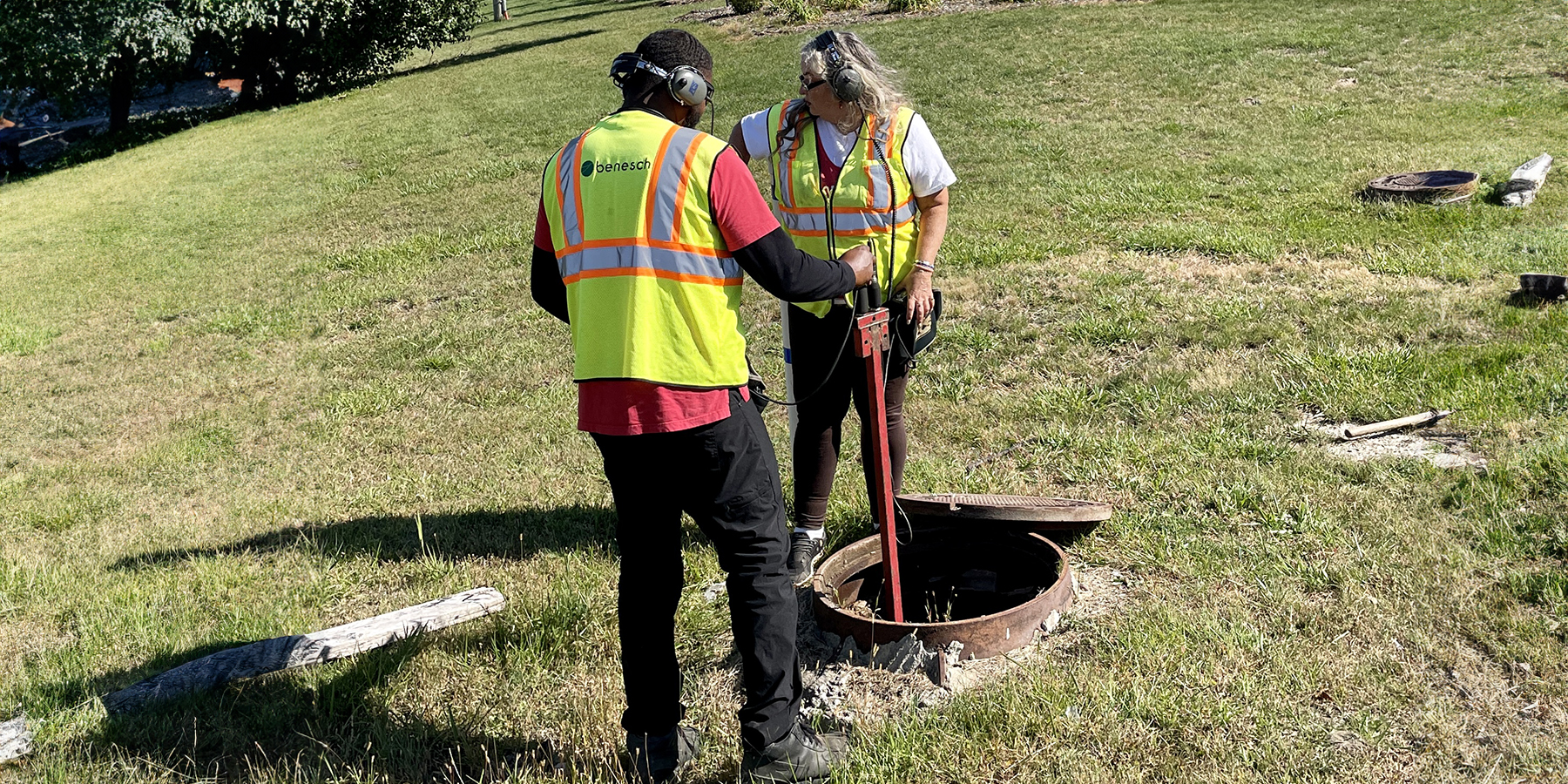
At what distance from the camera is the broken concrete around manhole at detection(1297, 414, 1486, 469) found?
557cm

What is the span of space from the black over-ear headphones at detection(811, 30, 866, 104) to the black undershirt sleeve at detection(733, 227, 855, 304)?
1076 mm

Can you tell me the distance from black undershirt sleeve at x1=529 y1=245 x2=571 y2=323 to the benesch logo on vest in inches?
17.5

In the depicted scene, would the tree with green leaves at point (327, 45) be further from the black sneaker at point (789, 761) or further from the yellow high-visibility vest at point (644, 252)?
the black sneaker at point (789, 761)

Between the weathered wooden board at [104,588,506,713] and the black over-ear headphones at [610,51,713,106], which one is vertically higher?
the black over-ear headphones at [610,51,713,106]

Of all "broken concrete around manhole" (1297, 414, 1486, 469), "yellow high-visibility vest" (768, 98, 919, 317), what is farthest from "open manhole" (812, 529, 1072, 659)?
"broken concrete around manhole" (1297, 414, 1486, 469)

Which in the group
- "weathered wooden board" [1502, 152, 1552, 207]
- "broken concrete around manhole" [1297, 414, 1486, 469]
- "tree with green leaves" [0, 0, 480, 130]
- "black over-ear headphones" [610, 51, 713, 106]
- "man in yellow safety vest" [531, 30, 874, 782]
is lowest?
"broken concrete around manhole" [1297, 414, 1486, 469]

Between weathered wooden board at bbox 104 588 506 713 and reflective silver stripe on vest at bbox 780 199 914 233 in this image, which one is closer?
weathered wooden board at bbox 104 588 506 713

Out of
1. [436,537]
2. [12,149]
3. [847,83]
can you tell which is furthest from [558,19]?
[847,83]

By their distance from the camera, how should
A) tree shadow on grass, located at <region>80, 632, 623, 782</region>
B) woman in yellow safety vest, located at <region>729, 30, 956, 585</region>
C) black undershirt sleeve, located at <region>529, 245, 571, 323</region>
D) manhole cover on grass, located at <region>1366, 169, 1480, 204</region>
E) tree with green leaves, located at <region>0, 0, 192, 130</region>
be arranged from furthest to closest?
tree with green leaves, located at <region>0, 0, 192, 130</region> < manhole cover on grass, located at <region>1366, 169, 1480, 204</region> < woman in yellow safety vest, located at <region>729, 30, 956, 585</region> < tree shadow on grass, located at <region>80, 632, 623, 782</region> < black undershirt sleeve, located at <region>529, 245, 571, 323</region>

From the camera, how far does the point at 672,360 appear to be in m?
3.21

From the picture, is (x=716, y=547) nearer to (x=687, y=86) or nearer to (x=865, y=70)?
(x=687, y=86)

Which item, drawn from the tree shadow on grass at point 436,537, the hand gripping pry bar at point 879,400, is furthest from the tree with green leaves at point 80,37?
the hand gripping pry bar at point 879,400

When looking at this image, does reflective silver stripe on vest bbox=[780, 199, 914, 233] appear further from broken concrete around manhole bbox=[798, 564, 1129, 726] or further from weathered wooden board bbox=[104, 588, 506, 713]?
weathered wooden board bbox=[104, 588, 506, 713]

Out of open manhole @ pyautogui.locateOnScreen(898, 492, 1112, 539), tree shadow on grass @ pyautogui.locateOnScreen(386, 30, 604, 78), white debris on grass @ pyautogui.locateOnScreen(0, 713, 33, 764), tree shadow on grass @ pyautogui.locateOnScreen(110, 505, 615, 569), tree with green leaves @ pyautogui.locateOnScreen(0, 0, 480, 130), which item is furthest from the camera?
tree shadow on grass @ pyautogui.locateOnScreen(386, 30, 604, 78)
